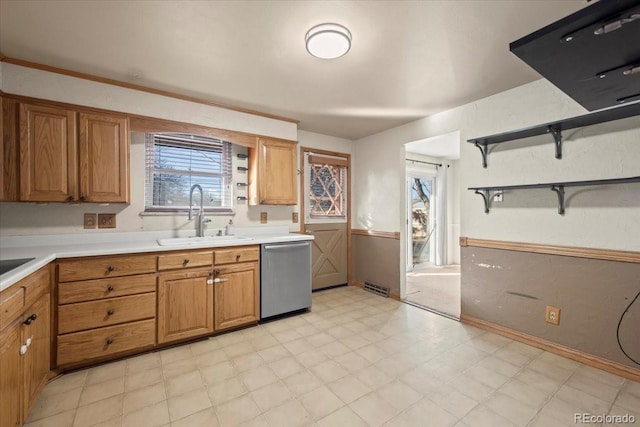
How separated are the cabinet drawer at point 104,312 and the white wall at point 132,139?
78 cm

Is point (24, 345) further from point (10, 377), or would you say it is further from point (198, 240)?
point (198, 240)

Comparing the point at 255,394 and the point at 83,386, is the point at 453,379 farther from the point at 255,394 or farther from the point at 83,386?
the point at 83,386

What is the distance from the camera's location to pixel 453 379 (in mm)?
1992

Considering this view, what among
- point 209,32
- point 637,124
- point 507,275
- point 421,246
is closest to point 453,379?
point 507,275

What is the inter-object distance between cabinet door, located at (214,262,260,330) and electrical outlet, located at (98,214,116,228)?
110cm

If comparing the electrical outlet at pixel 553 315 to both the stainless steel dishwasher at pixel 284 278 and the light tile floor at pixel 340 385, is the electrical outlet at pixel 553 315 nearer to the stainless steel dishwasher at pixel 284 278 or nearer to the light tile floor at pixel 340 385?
the light tile floor at pixel 340 385

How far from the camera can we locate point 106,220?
2.61 m

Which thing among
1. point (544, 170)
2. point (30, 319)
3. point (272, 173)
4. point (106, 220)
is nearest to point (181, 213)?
point (106, 220)

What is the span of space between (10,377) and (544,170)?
3.85m

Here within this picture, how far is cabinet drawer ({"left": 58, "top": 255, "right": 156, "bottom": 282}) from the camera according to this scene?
2035 millimetres

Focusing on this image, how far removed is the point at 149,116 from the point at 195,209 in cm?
Result: 102

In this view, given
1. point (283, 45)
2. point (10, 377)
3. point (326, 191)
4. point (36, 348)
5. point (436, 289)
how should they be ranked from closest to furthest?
1. point (10, 377)
2. point (36, 348)
3. point (283, 45)
4. point (436, 289)
5. point (326, 191)

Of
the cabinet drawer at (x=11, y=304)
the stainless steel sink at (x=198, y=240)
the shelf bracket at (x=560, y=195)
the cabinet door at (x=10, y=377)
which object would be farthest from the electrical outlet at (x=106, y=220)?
the shelf bracket at (x=560, y=195)

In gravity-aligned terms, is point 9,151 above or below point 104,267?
above
